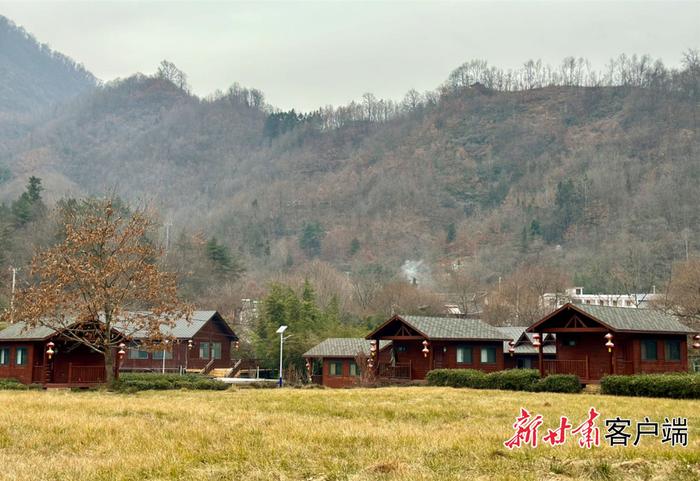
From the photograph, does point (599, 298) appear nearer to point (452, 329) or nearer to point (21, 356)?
point (452, 329)

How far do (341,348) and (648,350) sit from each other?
23039 millimetres

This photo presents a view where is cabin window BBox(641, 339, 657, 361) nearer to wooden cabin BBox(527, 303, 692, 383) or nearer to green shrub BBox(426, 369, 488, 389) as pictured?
wooden cabin BBox(527, 303, 692, 383)

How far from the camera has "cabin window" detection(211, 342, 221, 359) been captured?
7112cm

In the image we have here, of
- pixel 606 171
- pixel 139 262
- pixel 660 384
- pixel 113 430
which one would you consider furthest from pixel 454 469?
pixel 606 171

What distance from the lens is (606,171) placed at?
17662 cm

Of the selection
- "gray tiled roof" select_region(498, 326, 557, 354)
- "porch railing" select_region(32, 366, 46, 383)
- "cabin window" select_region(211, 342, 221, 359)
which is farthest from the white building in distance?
"porch railing" select_region(32, 366, 46, 383)

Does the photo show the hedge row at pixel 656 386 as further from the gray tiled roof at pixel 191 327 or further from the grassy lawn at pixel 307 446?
the gray tiled roof at pixel 191 327

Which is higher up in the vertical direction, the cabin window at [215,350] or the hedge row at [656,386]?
the cabin window at [215,350]

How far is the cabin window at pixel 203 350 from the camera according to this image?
69.9 metres

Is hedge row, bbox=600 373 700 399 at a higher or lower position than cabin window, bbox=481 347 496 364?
lower

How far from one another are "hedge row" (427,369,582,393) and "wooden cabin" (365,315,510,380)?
699cm

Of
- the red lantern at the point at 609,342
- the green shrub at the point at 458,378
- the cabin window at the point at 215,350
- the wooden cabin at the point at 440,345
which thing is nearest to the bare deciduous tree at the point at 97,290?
the green shrub at the point at 458,378

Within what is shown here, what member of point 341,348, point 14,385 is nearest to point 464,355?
point 341,348

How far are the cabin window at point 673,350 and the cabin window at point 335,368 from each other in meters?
23.3
